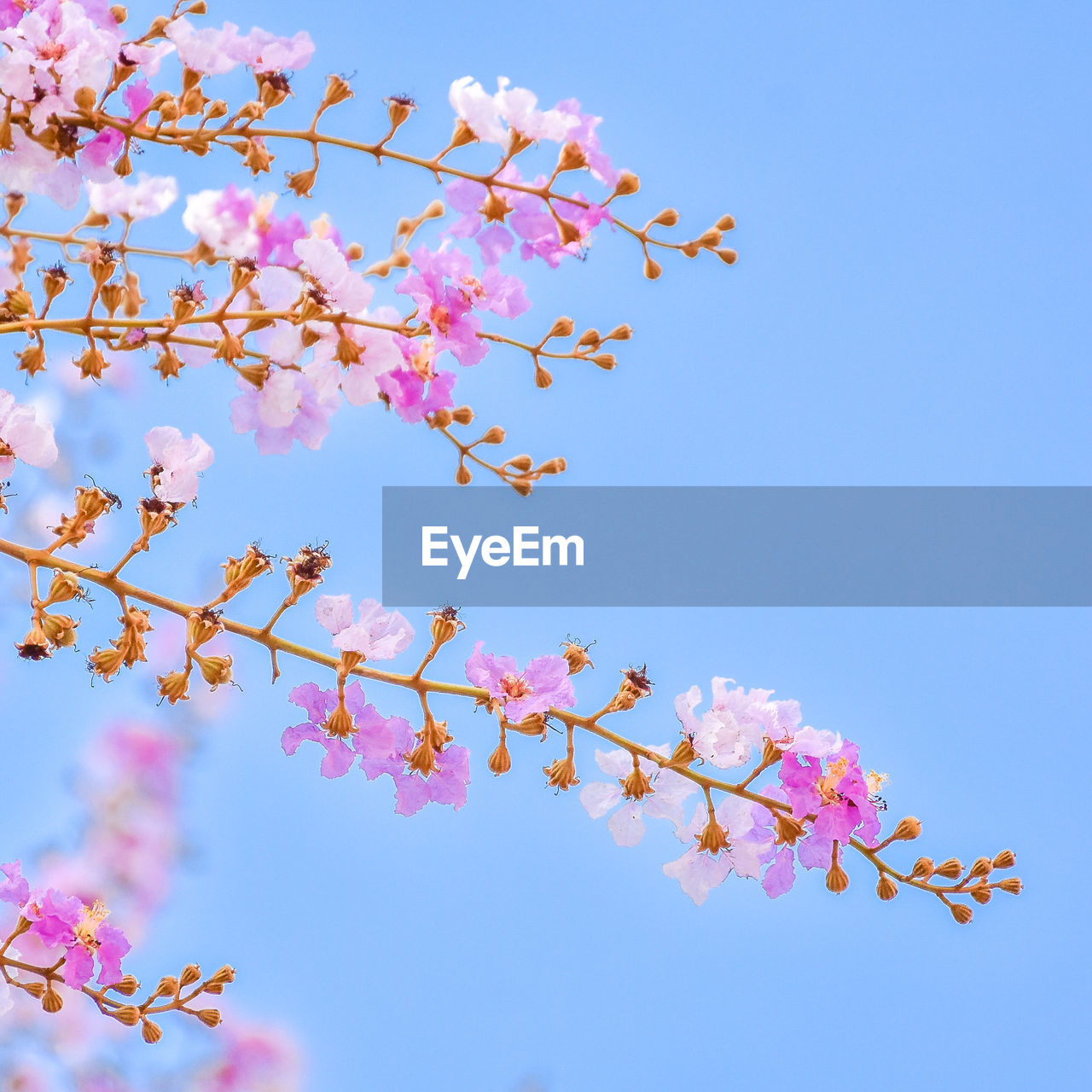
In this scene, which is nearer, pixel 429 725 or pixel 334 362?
pixel 334 362

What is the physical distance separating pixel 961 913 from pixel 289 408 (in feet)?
4.84

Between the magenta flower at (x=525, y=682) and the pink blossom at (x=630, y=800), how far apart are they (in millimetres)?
153

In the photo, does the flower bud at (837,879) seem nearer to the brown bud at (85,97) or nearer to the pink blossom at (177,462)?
the pink blossom at (177,462)

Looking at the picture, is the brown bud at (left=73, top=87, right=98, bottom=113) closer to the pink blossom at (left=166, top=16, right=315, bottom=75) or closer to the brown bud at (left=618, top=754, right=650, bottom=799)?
the pink blossom at (left=166, top=16, right=315, bottom=75)

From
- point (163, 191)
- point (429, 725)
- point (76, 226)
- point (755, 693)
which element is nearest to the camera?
point (163, 191)

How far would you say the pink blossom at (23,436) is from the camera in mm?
1955

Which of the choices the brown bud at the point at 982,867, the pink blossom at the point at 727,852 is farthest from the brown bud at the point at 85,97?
the brown bud at the point at 982,867

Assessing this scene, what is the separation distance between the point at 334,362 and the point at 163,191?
37 centimetres

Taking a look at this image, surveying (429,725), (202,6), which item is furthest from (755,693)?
(202,6)

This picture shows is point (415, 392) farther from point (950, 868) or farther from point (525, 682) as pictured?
point (950, 868)

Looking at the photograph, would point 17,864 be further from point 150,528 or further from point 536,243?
point 536,243

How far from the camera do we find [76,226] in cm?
227

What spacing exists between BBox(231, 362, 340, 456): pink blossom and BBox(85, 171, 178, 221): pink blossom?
0.30 meters

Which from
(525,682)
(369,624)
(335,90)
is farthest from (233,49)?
(525,682)
